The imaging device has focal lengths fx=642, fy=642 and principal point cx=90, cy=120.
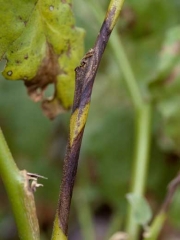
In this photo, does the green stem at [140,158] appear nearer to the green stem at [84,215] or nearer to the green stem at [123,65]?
the green stem at [123,65]

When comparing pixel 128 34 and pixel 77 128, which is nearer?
pixel 77 128

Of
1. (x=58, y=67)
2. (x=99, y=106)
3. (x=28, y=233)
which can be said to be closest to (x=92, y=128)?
(x=99, y=106)

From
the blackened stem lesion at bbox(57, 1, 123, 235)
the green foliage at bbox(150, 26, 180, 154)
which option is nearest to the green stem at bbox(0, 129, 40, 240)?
the blackened stem lesion at bbox(57, 1, 123, 235)

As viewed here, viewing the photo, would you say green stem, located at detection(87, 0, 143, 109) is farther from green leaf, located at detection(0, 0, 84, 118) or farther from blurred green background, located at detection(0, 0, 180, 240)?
green leaf, located at detection(0, 0, 84, 118)

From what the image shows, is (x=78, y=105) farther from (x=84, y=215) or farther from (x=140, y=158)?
(x=84, y=215)

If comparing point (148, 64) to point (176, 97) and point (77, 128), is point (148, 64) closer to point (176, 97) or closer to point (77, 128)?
point (176, 97)
